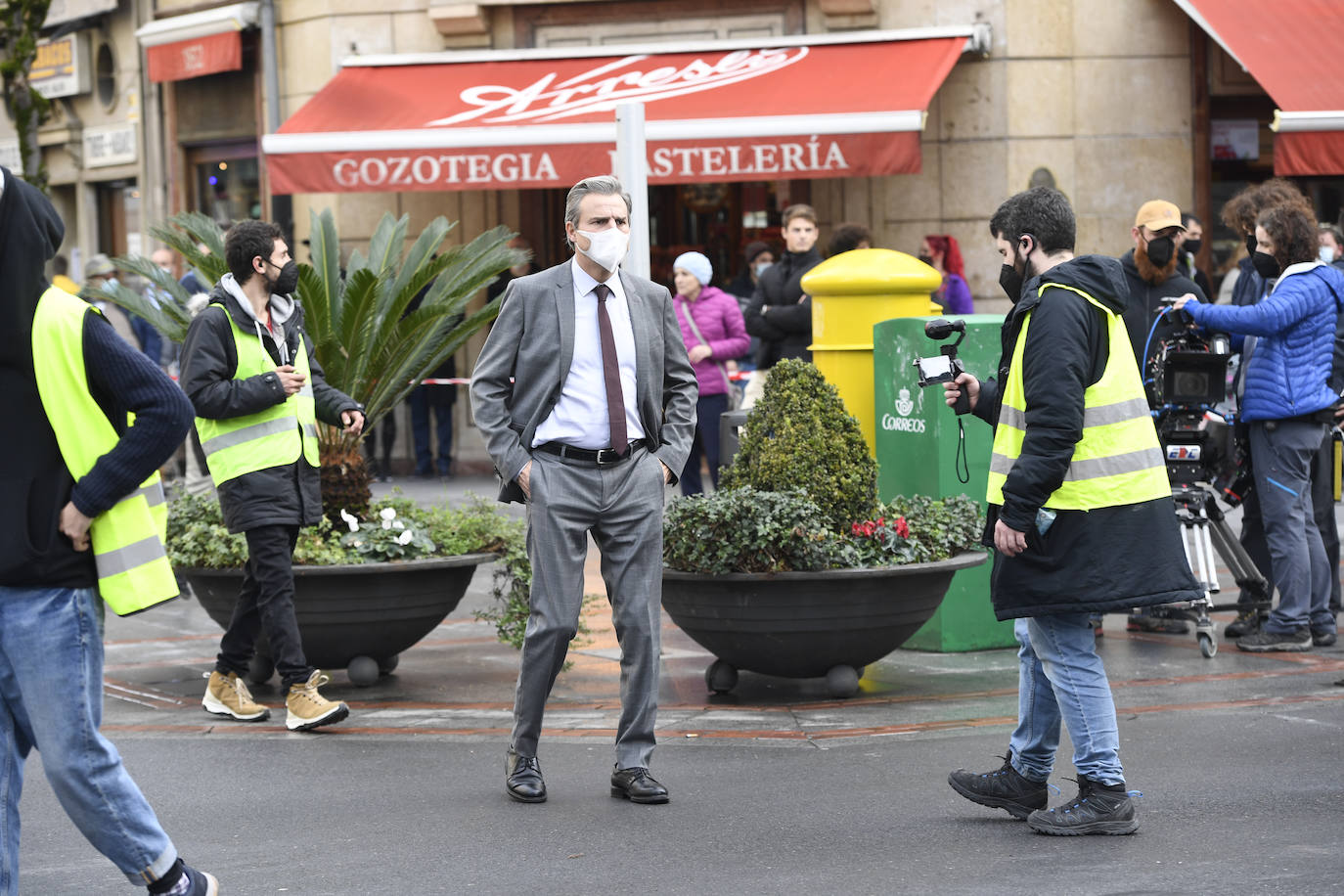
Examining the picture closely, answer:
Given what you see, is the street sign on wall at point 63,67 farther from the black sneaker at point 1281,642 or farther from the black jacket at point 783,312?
the black sneaker at point 1281,642

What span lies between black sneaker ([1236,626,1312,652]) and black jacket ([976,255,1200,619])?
3.04m

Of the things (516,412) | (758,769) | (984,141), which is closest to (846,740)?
(758,769)

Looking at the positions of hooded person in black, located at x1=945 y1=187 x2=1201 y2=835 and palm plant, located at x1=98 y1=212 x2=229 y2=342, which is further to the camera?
palm plant, located at x1=98 y1=212 x2=229 y2=342

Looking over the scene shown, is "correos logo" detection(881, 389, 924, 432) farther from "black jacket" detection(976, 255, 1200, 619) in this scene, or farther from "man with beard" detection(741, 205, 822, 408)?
"man with beard" detection(741, 205, 822, 408)

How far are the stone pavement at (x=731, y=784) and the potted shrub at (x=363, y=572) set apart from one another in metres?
0.25

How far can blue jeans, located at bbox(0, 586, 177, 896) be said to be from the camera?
390 centimetres

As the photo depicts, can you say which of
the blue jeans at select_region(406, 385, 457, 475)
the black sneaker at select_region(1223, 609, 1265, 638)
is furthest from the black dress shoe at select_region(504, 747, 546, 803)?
the blue jeans at select_region(406, 385, 457, 475)

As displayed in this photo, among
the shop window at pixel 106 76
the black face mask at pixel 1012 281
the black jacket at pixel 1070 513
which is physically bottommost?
the black jacket at pixel 1070 513

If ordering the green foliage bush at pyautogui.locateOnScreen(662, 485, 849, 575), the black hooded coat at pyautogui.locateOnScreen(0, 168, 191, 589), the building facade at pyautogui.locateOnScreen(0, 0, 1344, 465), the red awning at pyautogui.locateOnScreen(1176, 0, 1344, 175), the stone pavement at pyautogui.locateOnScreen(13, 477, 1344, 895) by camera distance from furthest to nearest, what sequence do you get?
the building facade at pyautogui.locateOnScreen(0, 0, 1344, 465) → the red awning at pyautogui.locateOnScreen(1176, 0, 1344, 175) → the green foliage bush at pyautogui.locateOnScreen(662, 485, 849, 575) → the stone pavement at pyautogui.locateOnScreen(13, 477, 1344, 895) → the black hooded coat at pyautogui.locateOnScreen(0, 168, 191, 589)

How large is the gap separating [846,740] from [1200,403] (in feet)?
8.55

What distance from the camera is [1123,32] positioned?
14.7m

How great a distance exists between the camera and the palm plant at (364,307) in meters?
7.99

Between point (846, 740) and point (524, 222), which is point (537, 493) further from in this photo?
point (524, 222)

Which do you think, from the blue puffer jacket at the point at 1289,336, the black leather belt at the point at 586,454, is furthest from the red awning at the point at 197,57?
the black leather belt at the point at 586,454
